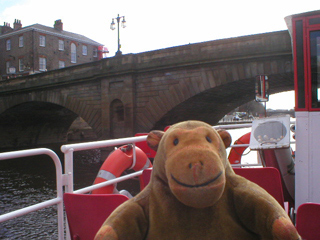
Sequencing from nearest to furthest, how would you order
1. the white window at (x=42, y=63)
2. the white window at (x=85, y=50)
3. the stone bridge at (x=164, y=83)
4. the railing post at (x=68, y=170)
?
the railing post at (x=68, y=170) < the stone bridge at (x=164, y=83) < the white window at (x=42, y=63) < the white window at (x=85, y=50)

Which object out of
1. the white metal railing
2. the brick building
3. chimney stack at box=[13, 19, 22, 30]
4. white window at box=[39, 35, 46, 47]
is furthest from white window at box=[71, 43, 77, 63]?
the white metal railing

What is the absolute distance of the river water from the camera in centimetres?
776

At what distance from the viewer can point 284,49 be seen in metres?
10.3

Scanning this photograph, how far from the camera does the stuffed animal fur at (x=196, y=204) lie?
1.25m

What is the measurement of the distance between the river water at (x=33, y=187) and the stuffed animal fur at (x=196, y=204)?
6786mm

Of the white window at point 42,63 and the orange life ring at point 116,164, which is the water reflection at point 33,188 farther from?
the white window at point 42,63

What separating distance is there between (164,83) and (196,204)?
12771mm

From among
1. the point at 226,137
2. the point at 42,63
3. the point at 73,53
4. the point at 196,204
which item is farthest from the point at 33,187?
the point at 73,53

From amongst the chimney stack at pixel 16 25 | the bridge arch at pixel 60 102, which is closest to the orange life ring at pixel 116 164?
the bridge arch at pixel 60 102

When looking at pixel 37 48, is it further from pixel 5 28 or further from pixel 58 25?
pixel 5 28

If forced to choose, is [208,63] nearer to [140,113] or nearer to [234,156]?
[140,113]

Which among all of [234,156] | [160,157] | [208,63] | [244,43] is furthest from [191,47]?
[160,157]

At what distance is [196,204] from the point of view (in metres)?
1.25

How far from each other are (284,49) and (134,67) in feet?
22.7
